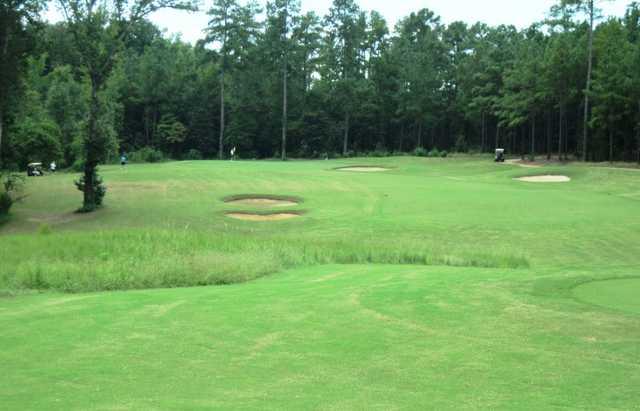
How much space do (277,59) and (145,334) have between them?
74383 mm

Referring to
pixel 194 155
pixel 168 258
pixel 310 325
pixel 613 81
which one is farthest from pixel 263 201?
pixel 194 155

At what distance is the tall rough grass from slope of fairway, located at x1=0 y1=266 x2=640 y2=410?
1495 mm

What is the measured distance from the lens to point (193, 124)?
270ft

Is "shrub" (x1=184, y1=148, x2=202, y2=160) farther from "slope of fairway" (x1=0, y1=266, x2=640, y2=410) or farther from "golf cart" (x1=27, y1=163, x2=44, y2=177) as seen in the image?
"slope of fairway" (x1=0, y1=266, x2=640, y2=410)

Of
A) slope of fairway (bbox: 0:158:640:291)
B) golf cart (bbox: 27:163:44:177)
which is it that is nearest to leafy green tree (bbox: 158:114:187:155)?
golf cart (bbox: 27:163:44:177)

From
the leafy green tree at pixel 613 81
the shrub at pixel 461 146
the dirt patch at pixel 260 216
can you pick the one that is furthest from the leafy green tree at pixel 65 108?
the leafy green tree at pixel 613 81

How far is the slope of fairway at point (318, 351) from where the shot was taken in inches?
235

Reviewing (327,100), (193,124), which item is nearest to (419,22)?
(327,100)

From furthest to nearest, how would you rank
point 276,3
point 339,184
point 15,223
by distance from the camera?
1. point 276,3
2. point 339,184
3. point 15,223

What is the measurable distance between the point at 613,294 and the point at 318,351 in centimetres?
618

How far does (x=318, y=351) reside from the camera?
24.3ft

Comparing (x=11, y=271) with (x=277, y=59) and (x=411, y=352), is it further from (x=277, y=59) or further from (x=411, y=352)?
(x=277, y=59)

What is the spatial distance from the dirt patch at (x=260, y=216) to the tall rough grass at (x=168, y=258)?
308 inches

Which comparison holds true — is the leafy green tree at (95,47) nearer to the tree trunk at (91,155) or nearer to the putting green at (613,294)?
the tree trunk at (91,155)
